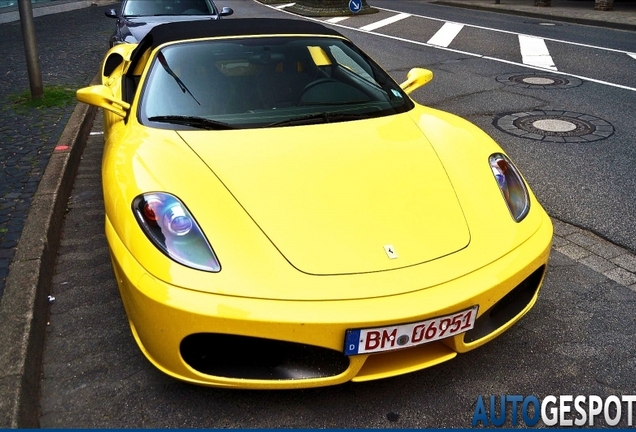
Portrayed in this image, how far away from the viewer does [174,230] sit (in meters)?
2.39

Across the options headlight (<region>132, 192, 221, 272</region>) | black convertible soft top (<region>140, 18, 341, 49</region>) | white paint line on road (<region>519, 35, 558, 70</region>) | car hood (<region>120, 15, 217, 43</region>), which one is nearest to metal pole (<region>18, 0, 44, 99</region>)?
car hood (<region>120, 15, 217, 43</region>)

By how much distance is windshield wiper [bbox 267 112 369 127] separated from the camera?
3.13m

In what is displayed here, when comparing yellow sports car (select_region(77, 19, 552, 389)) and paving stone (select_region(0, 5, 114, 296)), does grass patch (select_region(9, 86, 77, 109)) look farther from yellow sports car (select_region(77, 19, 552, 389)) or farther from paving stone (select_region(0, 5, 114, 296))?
yellow sports car (select_region(77, 19, 552, 389))

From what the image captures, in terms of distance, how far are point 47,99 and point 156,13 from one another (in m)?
3.10

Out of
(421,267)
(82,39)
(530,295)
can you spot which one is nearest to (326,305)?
(421,267)

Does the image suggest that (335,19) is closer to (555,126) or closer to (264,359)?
(555,126)

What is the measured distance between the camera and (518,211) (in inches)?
108

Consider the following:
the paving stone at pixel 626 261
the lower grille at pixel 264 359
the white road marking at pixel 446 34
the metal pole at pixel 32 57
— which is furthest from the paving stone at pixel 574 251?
the white road marking at pixel 446 34

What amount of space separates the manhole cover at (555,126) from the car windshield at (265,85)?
2752 mm

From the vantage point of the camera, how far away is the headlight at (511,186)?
2.75 m

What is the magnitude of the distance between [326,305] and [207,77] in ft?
5.92

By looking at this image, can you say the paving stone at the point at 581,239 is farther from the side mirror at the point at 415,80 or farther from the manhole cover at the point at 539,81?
the manhole cover at the point at 539,81

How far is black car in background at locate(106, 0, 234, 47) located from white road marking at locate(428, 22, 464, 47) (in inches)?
188

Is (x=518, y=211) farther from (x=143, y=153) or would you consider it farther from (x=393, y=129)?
(x=143, y=153)
